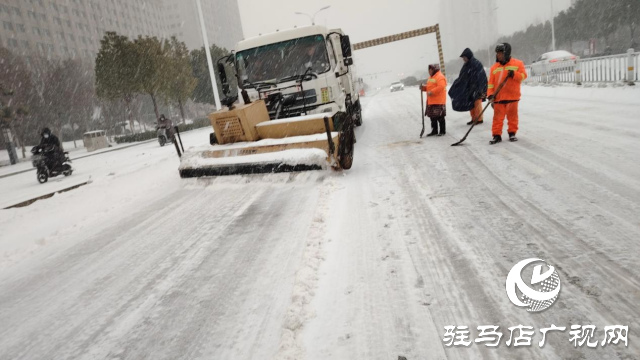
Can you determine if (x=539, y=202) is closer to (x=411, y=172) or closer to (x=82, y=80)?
(x=411, y=172)

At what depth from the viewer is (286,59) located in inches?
335

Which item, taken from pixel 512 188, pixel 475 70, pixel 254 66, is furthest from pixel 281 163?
pixel 475 70

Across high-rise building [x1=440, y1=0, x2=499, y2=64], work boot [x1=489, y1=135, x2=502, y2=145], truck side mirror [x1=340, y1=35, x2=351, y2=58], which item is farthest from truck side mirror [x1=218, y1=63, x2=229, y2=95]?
high-rise building [x1=440, y1=0, x2=499, y2=64]

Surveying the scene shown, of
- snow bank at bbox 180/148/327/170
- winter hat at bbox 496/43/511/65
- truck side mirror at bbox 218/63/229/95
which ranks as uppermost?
truck side mirror at bbox 218/63/229/95

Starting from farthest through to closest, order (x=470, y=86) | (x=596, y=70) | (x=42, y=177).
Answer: (x=596, y=70), (x=42, y=177), (x=470, y=86)

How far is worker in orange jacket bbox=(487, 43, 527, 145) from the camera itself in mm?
6594

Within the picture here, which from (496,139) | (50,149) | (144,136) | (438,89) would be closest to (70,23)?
(144,136)

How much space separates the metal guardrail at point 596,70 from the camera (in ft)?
41.4

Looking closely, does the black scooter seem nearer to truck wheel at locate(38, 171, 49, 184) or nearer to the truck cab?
truck wheel at locate(38, 171, 49, 184)

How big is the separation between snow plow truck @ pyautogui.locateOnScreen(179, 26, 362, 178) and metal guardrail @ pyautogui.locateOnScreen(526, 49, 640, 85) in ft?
32.0

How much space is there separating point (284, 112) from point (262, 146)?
2051 mm

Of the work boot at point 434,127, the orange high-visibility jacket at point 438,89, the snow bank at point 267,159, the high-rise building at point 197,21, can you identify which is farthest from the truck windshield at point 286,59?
the high-rise building at point 197,21

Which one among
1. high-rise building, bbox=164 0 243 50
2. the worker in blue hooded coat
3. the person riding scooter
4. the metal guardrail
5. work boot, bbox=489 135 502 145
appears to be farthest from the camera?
high-rise building, bbox=164 0 243 50

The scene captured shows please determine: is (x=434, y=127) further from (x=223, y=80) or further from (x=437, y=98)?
(x=223, y=80)
